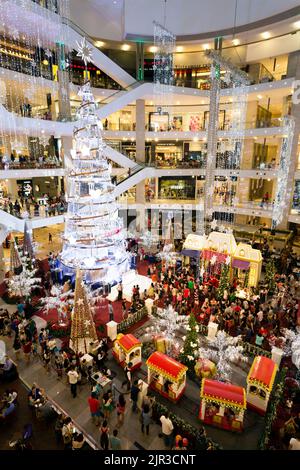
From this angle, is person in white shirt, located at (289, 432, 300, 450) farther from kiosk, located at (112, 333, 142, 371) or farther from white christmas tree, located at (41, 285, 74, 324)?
white christmas tree, located at (41, 285, 74, 324)

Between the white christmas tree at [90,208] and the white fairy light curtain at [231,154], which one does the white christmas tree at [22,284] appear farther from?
the white fairy light curtain at [231,154]

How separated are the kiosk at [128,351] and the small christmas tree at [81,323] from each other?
42.2 inches

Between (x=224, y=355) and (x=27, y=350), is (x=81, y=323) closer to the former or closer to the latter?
(x=27, y=350)

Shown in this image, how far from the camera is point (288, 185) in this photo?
2084cm

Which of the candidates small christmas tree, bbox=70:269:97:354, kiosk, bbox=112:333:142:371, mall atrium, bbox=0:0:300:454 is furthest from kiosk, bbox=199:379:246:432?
small christmas tree, bbox=70:269:97:354

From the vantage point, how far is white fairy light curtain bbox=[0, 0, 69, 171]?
1545cm

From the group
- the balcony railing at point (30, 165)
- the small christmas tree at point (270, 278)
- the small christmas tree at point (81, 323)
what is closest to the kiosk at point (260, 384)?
the small christmas tree at point (81, 323)

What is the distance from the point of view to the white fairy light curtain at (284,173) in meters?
20.1

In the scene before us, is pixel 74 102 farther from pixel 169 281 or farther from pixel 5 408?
pixel 5 408

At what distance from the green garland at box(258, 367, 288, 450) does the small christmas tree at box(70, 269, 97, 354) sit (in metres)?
5.98

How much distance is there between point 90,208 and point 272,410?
10070mm

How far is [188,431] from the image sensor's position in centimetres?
768

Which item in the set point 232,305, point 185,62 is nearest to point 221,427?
point 232,305
